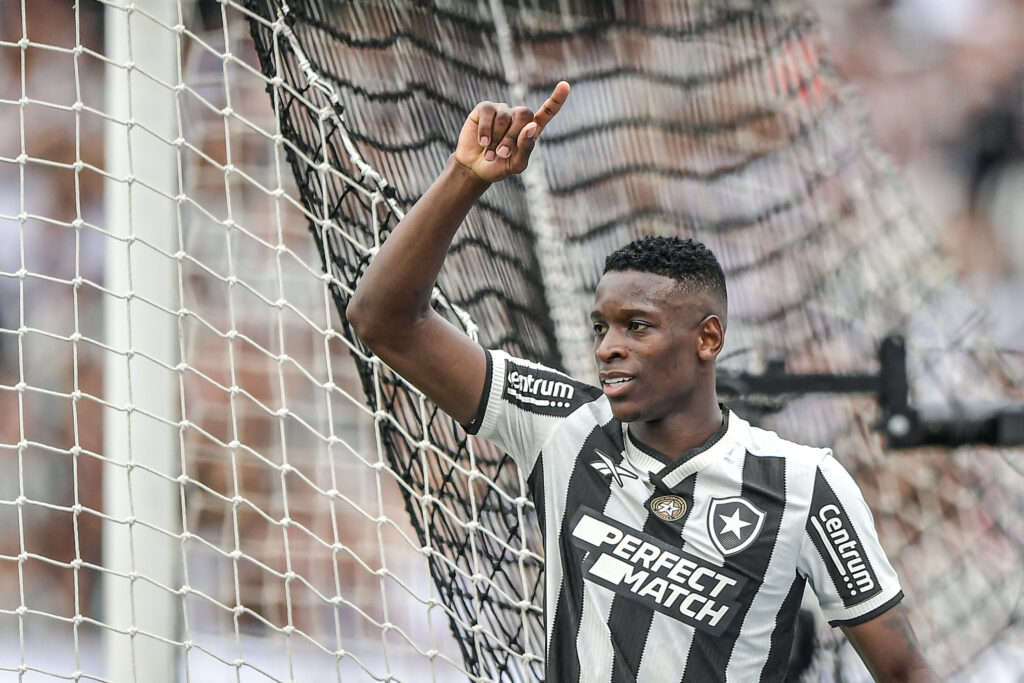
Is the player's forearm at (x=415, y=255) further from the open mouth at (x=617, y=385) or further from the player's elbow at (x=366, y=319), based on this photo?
the open mouth at (x=617, y=385)

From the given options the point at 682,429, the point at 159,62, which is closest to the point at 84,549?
the point at 159,62

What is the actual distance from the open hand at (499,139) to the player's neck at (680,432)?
0.34m

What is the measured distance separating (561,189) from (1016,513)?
Result: 141 cm

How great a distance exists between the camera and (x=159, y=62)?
212cm

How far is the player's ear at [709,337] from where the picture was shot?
1439 mm

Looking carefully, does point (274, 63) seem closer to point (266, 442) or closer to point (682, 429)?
point (682, 429)

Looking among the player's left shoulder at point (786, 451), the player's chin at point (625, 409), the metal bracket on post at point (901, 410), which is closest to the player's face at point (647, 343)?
the player's chin at point (625, 409)

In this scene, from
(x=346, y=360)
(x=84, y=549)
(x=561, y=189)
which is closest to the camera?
(x=561, y=189)

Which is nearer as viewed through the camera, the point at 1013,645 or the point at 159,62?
the point at 159,62

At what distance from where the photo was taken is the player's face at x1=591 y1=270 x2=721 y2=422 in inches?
54.9

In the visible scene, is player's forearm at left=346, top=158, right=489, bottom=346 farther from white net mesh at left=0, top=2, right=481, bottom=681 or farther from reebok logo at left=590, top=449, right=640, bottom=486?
white net mesh at left=0, top=2, right=481, bottom=681

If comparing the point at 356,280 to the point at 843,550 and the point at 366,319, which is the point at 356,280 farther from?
the point at 843,550

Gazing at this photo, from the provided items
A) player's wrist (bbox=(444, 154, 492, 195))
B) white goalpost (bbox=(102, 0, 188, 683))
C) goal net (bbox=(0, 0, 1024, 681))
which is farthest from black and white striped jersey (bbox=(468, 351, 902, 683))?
white goalpost (bbox=(102, 0, 188, 683))

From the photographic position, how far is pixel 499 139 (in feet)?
4.55
